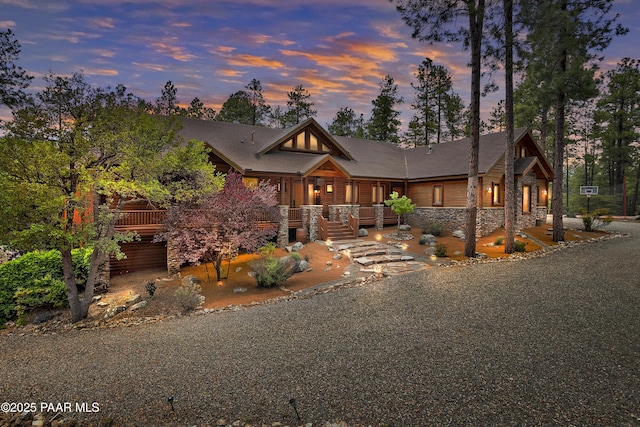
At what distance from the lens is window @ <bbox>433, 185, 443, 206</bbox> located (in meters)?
22.5

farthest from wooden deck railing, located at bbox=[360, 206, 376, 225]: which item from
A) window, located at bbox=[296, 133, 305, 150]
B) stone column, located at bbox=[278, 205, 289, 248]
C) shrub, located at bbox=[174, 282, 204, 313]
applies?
shrub, located at bbox=[174, 282, 204, 313]

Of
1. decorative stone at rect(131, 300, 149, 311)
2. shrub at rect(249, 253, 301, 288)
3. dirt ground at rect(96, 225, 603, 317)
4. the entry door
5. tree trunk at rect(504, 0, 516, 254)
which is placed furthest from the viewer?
the entry door

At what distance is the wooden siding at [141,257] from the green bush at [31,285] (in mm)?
4244

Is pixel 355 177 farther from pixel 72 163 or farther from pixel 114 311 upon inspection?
pixel 72 163

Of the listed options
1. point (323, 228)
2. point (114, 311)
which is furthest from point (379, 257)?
point (114, 311)

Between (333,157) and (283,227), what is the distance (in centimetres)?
858

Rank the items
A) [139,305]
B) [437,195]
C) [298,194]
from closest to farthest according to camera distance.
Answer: [139,305] < [298,194] < [437,195]

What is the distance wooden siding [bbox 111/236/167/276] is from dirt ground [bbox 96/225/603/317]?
0.47 m

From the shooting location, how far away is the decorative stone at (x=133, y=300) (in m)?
10.5

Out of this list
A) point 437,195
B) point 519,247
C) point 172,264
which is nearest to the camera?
point 172,264

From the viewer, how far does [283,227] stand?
1761cm

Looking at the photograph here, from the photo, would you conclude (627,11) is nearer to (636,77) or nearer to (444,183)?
(444,183)

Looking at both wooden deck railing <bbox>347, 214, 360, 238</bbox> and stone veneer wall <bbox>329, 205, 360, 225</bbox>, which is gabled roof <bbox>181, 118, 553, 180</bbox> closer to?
stone veneer wall <bbox>329, 205, 360, 225</bbox>

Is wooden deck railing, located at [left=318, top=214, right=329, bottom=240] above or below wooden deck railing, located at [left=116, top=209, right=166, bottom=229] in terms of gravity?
below
